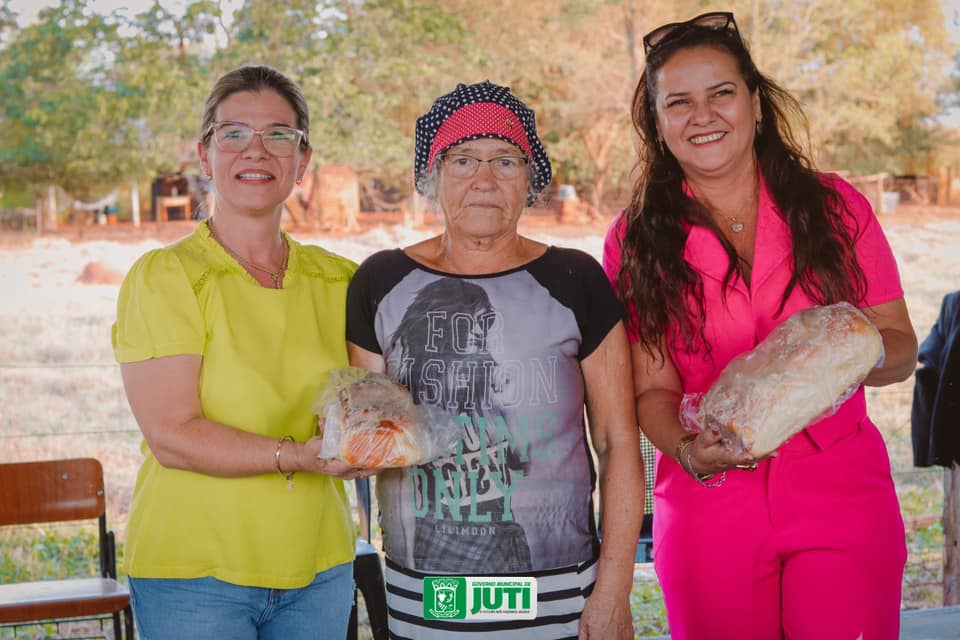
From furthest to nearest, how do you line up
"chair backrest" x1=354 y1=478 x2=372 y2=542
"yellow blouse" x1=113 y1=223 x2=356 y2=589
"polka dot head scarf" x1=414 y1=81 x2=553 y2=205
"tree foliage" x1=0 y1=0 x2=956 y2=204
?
"tree foliage" x1=0 y1=0 x2=956 y2=204
"chair backrest" x1=354 y1=478 x2=372 y2=542
"polka dot head scarf" x1=414 y1=81 x2=553 y2=205
"yellow blouse" x1=113 y1=223 x2=356 y2=589

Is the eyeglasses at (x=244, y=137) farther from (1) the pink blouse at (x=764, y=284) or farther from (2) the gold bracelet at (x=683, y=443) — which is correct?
(2) the gold bracelet at (x=683, y=443)

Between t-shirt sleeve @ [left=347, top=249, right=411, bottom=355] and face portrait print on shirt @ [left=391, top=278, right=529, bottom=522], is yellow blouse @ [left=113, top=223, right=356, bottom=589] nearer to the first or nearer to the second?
t-shirt sleeve @ [left=347, top=249, right=411, bottom=355]

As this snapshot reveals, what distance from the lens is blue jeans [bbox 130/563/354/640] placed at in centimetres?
205

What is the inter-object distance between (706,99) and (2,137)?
7.75 metres

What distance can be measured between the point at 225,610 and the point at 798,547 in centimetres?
124

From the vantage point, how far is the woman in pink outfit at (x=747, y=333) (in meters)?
2.13

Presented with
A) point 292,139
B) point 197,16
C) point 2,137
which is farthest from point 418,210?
point 292,139

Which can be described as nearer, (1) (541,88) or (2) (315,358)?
(2) (315,358)

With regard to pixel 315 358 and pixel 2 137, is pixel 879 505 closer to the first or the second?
pixel 315 358

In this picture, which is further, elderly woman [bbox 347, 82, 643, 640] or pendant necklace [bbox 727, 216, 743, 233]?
pendant necklace [bbox 727, 216, 743, 233]

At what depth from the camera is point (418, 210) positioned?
9109 mm

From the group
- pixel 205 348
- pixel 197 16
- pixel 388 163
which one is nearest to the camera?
pixel 205 348

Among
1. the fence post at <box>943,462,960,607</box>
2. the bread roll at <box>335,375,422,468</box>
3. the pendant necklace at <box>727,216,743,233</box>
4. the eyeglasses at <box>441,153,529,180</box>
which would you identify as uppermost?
the eyeglasses at <box>441,153,529,180</box>

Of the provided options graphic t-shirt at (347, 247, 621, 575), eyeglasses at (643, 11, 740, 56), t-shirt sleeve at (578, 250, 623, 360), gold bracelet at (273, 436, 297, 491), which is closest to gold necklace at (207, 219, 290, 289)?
graphic t-shirt at (347, 247, 621, 575)
